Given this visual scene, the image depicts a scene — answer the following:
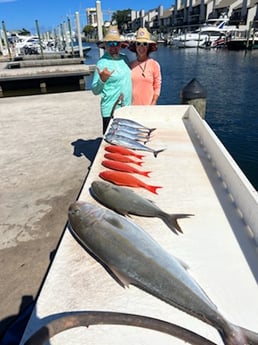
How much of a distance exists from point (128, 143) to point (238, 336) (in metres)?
2.40

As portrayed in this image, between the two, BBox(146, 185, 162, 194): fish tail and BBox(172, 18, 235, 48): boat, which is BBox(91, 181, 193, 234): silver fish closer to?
BBox(146, 185, 162, 194): fish tail

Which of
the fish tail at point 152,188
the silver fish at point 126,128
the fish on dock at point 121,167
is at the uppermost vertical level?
the silver fish at point 126,128

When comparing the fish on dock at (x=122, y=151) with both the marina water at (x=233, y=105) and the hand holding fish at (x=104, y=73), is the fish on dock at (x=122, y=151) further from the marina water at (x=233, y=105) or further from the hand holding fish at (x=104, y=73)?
the marina water at (x=233, y=105)

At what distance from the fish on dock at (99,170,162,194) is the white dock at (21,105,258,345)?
0.08 metres

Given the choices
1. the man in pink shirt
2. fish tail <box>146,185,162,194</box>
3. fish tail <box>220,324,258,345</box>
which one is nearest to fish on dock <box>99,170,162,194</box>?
fish tail <box>146,185,162,194</box>

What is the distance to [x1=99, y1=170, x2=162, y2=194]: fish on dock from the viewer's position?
2.59m

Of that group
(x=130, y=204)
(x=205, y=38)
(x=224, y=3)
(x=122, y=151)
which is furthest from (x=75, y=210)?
(x=224, y=3)

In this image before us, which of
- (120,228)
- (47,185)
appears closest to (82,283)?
(120,228)

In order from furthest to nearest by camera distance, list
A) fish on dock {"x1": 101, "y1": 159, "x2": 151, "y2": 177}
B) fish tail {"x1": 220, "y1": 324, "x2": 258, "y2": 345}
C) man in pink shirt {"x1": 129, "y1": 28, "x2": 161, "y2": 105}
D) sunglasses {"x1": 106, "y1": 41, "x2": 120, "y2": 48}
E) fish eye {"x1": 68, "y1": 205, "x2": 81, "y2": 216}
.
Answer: man in pink shirt {"x1": 129, "y1": 28, "x2": 161, "y2": 105} → sunglasses {"x1": 106, "y1": 41, "x2": 120, "y2": 48} → fish on dock {"x1": 101, "y1": 159, "x2": 151, "y2": 177} → fish eye {"x1": 68, "y1": 205, "x2": 81, "y2": 216} → fish tail {"x1": 220, "y1": 324, "x2": 258, "y2": 345}

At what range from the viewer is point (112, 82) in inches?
153

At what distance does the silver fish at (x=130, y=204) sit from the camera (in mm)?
2113

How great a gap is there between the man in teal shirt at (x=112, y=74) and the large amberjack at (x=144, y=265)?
2.32m

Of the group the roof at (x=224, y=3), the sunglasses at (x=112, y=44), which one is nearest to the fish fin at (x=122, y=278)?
the sunglasses at (x=112, y=44)

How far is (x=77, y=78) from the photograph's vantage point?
18.0m
